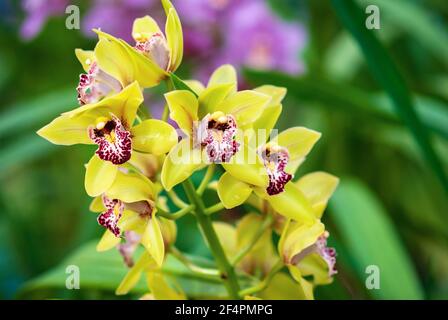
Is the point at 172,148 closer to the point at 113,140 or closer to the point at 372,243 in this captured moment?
the point at 113,140

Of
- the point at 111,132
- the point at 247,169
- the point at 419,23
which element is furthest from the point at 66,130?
the point at 419,23

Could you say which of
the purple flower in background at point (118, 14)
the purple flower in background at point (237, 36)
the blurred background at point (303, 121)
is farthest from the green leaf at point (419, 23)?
the purple flower in background at point (118, 14)

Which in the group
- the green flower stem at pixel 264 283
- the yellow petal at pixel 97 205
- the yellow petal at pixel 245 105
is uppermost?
the yellow petal at pixel 245 105

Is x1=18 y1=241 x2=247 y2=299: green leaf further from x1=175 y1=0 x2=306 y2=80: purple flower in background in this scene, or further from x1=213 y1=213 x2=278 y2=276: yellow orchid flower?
x1=175 y1=0 x2=306 y2=80: purple flower in background

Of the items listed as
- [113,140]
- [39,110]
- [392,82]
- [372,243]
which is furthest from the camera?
[39,110]

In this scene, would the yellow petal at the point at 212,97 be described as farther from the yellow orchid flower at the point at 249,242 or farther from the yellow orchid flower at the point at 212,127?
the yellow orchid flower at the point at 249,242

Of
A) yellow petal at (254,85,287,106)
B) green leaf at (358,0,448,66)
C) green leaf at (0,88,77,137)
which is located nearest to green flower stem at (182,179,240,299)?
yellow petal at (254,85,287,106)

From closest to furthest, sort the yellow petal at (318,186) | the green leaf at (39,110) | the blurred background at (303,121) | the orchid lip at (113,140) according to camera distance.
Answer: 1. the orchid lip at (113,140)
2. the yellow petal at (318,186)
3. the blurred background at (303,121)
4. the green leaf at (39,110)
